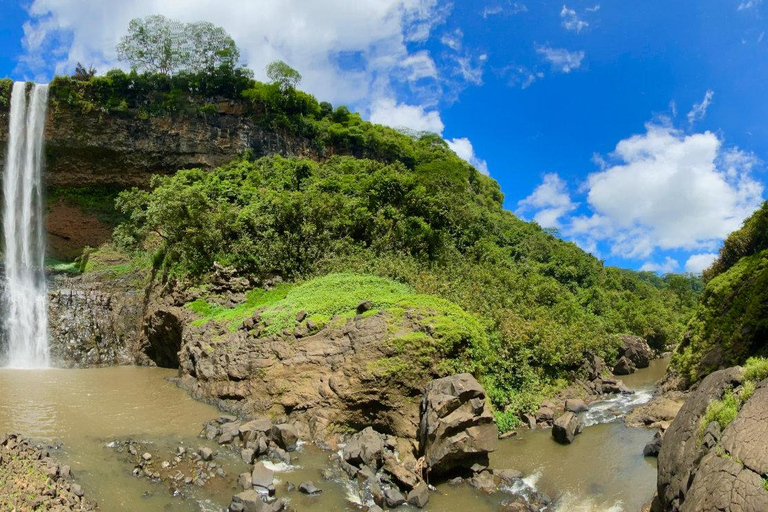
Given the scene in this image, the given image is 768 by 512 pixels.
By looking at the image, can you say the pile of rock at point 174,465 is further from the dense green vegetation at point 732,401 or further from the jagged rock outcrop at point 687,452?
the dense green vegetation at point 732,401

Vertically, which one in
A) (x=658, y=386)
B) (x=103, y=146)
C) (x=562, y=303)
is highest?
(x=103, y=146)

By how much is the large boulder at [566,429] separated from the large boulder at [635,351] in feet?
47.4

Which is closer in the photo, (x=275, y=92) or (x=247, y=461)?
(x=247, y=461)

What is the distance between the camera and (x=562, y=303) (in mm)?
24719

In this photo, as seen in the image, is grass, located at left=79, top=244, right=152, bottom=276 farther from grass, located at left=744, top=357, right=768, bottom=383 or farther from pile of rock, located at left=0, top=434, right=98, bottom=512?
grass, located at left=744, top=357, right=768, bottom=383

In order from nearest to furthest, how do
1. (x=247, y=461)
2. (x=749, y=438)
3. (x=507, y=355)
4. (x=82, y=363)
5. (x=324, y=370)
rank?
(x=749, y=438) < (x=247, y=461) < (x=324, y=370) < (x=507, y=355) < (x=82, y=363)

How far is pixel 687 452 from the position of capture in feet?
23.1

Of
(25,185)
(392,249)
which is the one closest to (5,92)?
(25,185)

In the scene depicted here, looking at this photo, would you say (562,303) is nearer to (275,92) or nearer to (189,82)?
(275,92)

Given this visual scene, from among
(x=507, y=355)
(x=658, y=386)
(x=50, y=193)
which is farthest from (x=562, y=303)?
(x=50, y=193)

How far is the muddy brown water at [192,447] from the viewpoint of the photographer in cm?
853

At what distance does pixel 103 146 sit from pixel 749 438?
125 feet

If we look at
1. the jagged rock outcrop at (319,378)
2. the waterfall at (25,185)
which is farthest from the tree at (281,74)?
the jagged rock outcrop at (319,378)

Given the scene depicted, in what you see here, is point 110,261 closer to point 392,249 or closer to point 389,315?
point 392,249
